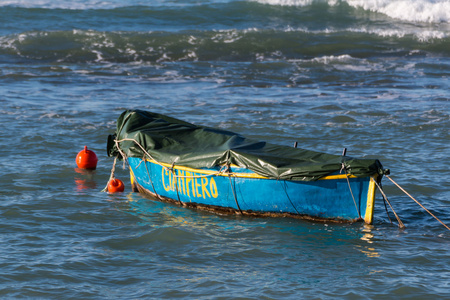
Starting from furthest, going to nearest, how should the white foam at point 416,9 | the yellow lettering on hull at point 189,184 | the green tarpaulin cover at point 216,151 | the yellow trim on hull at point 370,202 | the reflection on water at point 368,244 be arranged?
the white foam at point 416,9 < the yellow lettering on hull at point 189,184 < the green tarpaulin cover at point 216,151 < the yellow trim on hull at point 370,202 < the reflection on water at point 368,244

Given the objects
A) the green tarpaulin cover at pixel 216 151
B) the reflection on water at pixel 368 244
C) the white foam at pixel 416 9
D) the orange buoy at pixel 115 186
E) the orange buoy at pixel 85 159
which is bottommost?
the reflection on water at pixel 368 244

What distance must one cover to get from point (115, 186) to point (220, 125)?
5.47m

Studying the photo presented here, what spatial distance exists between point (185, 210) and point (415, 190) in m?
4.34

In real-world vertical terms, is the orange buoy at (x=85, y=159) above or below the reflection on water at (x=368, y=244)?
above

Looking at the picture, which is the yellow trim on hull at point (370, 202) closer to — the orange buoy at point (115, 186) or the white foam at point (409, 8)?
the orange buoy at point (115, 186)

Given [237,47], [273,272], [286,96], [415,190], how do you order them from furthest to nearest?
[237,47] → [286,96] → [415,190] → [273,272]

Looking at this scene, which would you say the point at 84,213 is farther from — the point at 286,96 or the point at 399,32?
the point at 399,32

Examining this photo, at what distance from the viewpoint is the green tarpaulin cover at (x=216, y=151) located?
9664 mm

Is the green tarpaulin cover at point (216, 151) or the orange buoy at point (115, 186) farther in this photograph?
the orange buoy at point (115, 186)

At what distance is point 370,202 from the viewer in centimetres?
966

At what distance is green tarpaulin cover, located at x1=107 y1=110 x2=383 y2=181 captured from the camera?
9.66 metres

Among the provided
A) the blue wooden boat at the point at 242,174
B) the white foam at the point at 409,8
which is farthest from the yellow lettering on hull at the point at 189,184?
the white foam at the point at 409,8

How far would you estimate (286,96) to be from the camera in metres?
20.7

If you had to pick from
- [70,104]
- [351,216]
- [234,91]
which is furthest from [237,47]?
[351,216]
